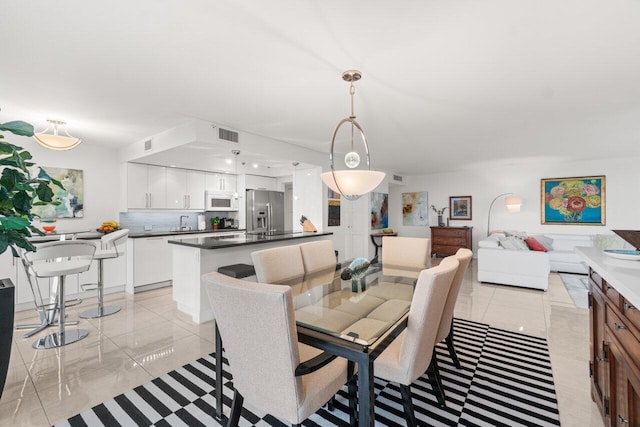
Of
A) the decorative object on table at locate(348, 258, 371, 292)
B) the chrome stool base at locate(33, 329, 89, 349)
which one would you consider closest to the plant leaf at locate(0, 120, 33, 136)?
the decorative object on table at locate(348, 258, 371, 292)

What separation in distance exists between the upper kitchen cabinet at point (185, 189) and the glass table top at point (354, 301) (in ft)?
11.9

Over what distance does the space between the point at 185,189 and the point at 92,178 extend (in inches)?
53.8

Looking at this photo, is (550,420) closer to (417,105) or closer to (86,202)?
(417,105)

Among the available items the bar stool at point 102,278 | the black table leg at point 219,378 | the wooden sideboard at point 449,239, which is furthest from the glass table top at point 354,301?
the wooden sideboard at point 449,239

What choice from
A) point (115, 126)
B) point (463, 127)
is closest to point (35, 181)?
point (115, 126)

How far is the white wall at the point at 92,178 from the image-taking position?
4297mm

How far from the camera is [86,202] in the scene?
4539mm

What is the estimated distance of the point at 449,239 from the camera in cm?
738

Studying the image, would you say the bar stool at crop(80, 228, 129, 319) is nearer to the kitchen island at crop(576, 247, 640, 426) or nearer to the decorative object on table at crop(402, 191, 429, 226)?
the kitchen island at crop(576, 247, 640, 426)

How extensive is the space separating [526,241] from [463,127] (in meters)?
2.98

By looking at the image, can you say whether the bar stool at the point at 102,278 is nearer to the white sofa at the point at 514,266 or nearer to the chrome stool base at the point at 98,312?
the chrome stool base at the point at 98,312

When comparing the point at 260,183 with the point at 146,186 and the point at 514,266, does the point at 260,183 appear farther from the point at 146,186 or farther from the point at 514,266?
the point at 514,266

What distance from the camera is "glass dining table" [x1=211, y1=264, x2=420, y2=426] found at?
4.13ft

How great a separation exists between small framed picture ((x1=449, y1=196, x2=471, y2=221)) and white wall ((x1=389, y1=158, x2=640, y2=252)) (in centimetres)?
11
